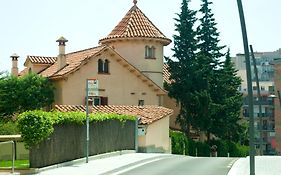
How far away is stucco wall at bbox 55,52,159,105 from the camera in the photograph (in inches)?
1870

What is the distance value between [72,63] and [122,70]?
4.37 metres

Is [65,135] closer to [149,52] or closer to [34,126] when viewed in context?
[34,126]

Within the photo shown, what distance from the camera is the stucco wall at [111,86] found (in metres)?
47.5

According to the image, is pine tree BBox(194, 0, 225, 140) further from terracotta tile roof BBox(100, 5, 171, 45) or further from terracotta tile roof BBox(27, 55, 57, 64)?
terracotta tile roof BBox(27, 55, 57, 64)

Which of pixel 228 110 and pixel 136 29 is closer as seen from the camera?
pixel 136 29

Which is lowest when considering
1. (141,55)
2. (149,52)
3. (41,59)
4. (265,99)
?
(265,99)

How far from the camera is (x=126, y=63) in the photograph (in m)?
49.9

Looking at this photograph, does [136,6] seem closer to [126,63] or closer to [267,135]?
[126,63]

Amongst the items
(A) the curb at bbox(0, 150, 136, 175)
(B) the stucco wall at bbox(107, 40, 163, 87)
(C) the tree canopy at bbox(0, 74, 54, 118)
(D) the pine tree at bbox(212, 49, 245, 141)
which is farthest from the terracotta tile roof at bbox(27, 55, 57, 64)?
(A) the curb at bbox(0, 150, 136, 175)

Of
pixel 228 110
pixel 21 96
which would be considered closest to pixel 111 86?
pixel 21 96

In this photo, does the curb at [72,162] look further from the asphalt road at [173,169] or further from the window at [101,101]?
the window at [101,101]

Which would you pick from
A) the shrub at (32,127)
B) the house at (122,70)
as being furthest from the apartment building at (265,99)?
the shrub at (32,127)

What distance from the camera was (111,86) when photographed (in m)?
50.2

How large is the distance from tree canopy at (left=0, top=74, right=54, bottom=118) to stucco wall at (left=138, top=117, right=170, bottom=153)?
1081 cm
